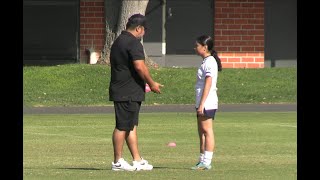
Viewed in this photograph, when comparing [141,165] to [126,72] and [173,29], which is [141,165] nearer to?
[126,72]

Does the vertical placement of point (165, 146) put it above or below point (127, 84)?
below

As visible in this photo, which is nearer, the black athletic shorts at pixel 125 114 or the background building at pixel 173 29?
the black athletic shorts at pixel 125 114

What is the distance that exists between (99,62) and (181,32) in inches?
127

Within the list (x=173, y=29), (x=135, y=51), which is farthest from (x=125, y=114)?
(x=173, y=29)

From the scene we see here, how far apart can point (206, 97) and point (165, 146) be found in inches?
126

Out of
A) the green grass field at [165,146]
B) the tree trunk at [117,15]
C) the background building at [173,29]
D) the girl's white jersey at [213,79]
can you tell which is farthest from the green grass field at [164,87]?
the girl's white jersey at [213,79]

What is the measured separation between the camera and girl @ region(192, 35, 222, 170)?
43.3ft

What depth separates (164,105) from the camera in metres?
25.2

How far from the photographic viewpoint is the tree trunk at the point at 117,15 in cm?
2873

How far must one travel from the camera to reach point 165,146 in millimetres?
16281

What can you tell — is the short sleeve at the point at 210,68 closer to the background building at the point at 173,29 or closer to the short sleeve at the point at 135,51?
the short sleeve at the point at 135,51

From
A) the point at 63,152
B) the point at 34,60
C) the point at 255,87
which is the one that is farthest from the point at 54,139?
the point at 34,60

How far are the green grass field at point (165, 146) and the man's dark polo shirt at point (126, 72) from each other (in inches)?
38.1
